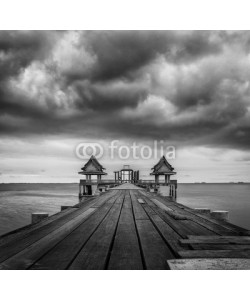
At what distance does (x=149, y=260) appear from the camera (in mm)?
2271

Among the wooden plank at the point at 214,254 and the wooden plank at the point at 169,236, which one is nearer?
the wooden plank at the point at 214,254

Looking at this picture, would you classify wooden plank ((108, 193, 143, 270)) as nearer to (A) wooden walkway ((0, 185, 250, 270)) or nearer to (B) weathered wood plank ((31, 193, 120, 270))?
(A) wooden walkway ((0, 185, 250, 270))

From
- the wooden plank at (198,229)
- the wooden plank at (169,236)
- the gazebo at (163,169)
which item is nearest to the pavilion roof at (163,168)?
the gazebo at (163,169)

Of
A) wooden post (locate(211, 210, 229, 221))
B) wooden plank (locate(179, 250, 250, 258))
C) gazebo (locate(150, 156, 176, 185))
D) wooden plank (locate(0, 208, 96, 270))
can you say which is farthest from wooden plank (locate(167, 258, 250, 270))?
gazebo (locate(150, 156, 176, 185))

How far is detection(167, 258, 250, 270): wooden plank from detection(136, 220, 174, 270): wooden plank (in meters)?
0.16

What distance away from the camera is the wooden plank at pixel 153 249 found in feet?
7.22

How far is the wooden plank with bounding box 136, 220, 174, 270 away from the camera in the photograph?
220cm

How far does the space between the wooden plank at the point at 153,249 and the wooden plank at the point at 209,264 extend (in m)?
0.16

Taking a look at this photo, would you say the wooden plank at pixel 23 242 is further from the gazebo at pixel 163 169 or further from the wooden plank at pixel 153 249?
the gazebo at pixel 163 169

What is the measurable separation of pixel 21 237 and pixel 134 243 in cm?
184

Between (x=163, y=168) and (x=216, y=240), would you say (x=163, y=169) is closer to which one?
(x=163, y=168)

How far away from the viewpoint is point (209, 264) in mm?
2129

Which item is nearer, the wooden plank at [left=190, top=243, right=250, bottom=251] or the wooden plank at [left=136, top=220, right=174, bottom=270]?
the wooden plank at [left=136, top=220, right=174, bottom=270]
